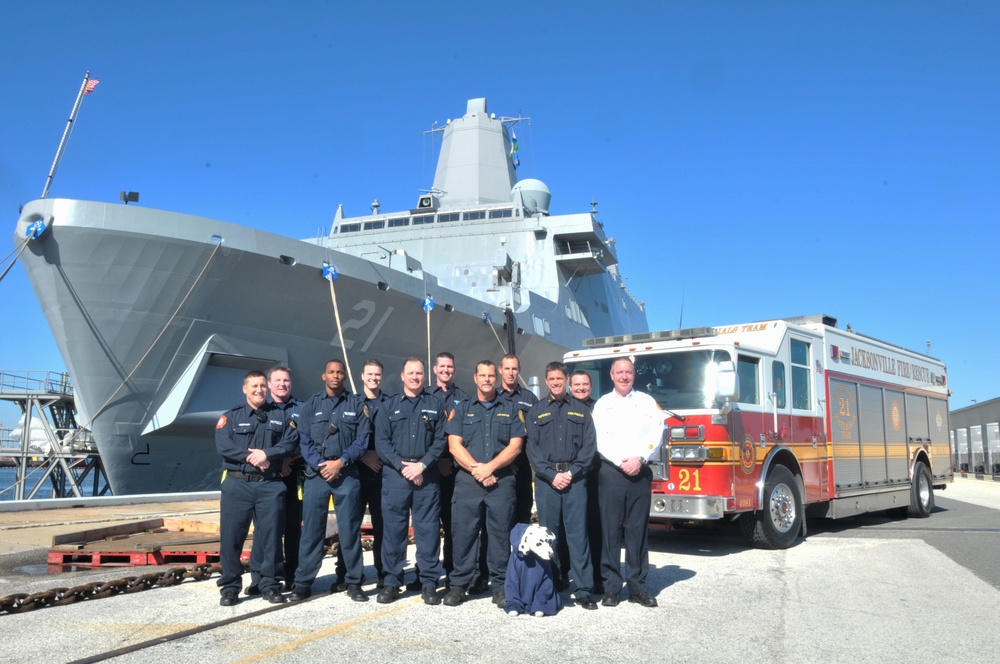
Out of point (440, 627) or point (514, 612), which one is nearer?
point (440, 627)

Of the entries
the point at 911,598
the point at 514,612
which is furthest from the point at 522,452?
the point at 911,598

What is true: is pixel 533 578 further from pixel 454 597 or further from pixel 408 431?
pixel 408 431

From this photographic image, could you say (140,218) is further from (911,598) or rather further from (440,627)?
(911,598)

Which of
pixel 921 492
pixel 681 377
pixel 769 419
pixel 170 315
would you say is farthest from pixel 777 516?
pixel 170 315

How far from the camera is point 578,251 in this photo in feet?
74.1

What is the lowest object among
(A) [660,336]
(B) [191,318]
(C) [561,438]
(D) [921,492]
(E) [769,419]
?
(D) [921,492]

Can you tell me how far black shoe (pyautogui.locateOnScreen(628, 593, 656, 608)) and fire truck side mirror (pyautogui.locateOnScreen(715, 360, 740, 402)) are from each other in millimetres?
2268

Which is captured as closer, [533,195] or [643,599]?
[643,599]

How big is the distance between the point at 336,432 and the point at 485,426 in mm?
960

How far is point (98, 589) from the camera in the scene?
478 centimetres

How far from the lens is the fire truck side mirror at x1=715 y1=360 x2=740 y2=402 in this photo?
6.53 metres

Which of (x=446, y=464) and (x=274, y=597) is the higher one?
(x=446, y=464)

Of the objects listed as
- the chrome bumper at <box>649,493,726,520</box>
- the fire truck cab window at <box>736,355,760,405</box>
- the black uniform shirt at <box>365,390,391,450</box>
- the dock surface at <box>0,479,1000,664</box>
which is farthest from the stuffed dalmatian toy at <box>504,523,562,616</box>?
the fire truck cab window at <box>736,355,760,405</box>

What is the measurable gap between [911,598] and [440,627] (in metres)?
3.20
